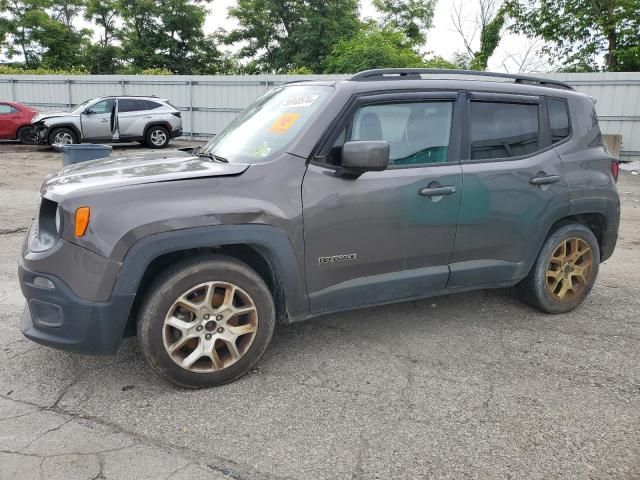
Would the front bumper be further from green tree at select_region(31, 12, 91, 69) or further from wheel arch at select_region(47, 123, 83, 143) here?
green tree at select_region(31, 12, 91, 69)

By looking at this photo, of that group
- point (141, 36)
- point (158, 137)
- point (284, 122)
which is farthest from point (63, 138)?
point (141, 36)

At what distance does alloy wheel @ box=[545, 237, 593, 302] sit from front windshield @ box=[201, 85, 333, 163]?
2198 millimetres

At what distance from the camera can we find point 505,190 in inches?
142

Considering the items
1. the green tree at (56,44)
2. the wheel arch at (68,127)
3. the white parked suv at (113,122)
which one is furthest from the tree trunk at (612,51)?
the green tree at (56,44)

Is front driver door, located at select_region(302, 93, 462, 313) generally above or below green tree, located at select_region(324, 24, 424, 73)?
below

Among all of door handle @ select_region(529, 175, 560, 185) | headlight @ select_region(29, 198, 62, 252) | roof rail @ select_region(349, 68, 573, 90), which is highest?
roof rail @ select_region(349, 68, 573, 90)

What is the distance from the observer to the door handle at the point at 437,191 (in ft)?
11.0

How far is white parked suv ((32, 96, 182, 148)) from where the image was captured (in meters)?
14.5

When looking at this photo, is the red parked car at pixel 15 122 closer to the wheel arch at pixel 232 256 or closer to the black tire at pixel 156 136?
the black tire at pixel 156 136

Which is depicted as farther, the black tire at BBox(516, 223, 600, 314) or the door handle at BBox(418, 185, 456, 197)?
the black tire at BBox(516, 223, 600, 314)

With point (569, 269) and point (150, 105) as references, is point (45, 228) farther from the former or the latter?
point (150, 105)

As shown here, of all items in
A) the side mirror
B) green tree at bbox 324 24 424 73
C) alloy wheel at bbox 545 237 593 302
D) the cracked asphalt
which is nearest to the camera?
the cracked asphalt

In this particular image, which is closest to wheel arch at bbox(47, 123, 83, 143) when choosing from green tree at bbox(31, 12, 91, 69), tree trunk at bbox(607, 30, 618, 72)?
tree trunk at bbox(607, 30, 618, 72)

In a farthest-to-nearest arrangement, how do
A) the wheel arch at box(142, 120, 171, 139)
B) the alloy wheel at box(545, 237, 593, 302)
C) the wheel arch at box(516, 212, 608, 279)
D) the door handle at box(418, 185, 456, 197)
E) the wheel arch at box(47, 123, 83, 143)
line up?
the wheel arch at box(142, 120, 171, 139), the wheel arch at box(47, 123, 83, 143), the alloy wheel at box(545, 237, 593, 302), the wheel arch at box(516, 212, 608, 279), the door handle at box(418, 185, 456, 197)
